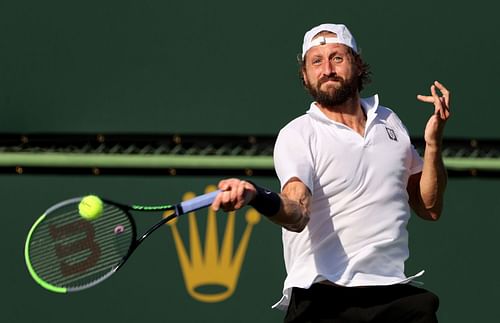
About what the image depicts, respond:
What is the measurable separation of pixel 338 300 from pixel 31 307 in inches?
81.9

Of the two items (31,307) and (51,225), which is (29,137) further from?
(51,225)

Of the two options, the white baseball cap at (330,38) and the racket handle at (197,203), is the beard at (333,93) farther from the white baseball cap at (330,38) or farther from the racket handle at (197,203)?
the racket handle at (197,203)

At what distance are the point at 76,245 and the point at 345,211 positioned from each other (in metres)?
0.79

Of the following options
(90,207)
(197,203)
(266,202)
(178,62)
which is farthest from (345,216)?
(178,62)

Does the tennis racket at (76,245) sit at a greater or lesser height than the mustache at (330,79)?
lesser

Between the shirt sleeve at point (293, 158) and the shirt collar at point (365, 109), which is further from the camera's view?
the shirt collar at point (365, 109)

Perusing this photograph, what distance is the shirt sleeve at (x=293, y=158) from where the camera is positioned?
3.79 metres

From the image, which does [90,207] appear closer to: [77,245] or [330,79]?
[77,245]

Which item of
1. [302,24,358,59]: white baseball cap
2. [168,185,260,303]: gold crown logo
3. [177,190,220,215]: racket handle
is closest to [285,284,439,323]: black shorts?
[177,190,220,215]: racket handle

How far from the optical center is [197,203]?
144 inches

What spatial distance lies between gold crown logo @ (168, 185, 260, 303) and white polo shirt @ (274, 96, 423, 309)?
1.65 meters

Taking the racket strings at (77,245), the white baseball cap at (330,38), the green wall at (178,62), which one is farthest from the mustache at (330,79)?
the green wall at (178,62)

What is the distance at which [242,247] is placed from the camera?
18.4 ft

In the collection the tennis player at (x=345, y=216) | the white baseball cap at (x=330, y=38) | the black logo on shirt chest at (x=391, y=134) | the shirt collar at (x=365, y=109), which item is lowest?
the tennis player at (x=345, y=216)
